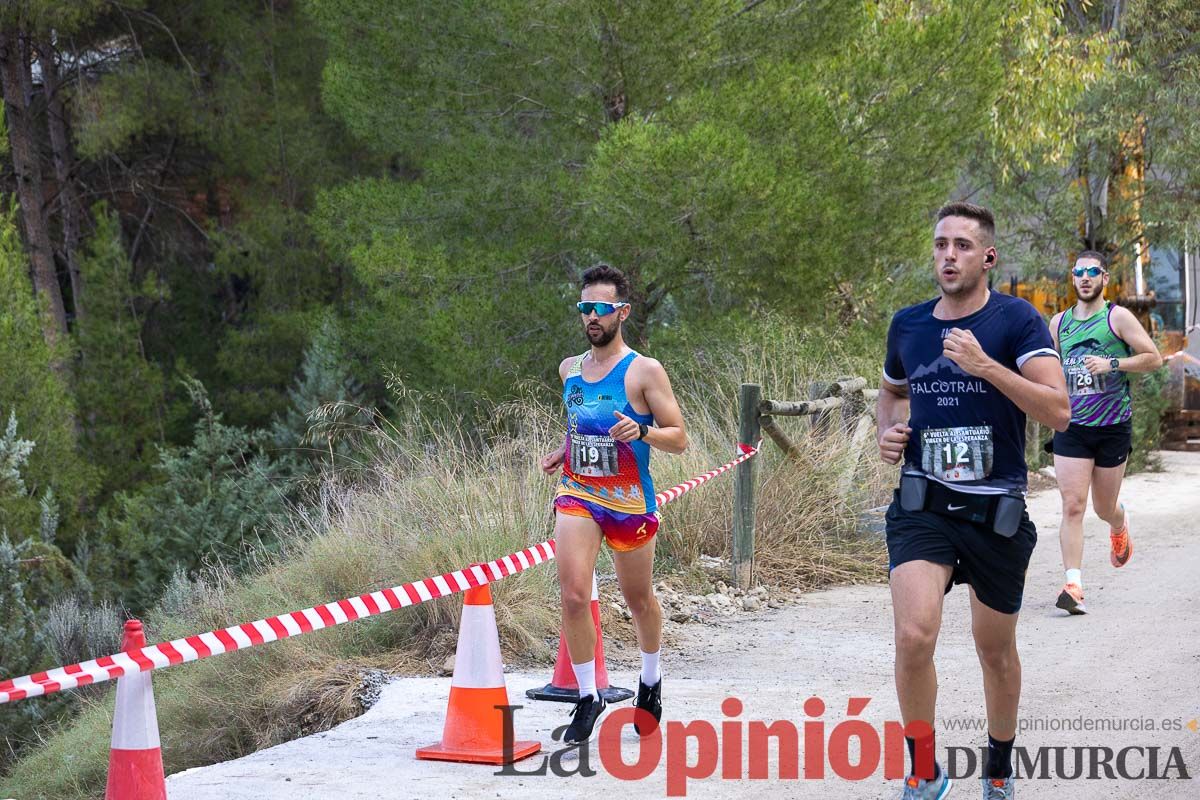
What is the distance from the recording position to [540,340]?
1716 centimetres

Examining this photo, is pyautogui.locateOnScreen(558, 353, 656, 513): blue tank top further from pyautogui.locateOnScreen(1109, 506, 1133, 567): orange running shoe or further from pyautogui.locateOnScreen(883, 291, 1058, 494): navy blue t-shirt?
pyautogui.locateOnScreen(1109, 506, 1133, 567): orange running shoe

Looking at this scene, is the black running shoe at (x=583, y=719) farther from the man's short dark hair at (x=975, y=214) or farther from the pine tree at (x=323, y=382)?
the pine tree at (x=323, y=382)

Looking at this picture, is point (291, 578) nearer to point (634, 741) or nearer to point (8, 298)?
point (634, 741)

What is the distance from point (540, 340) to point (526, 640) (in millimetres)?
9455

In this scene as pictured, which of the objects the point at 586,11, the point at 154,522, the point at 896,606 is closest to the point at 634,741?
the point at 896,606

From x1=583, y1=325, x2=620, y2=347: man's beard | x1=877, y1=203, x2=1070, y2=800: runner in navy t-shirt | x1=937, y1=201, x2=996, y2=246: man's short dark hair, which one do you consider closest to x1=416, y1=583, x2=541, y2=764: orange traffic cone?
x1=583, y1=325, x2=620, y2=347: man's beard

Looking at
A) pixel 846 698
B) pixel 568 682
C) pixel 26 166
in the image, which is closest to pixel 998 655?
pixel 846 698

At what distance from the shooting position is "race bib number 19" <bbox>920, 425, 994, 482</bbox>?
4551 millimetres

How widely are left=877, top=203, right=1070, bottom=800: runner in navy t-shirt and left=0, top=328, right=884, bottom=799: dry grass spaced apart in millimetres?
3481

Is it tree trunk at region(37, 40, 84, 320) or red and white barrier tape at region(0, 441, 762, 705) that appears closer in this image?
red and white barrier tape at region(0, 441, 762, 705)

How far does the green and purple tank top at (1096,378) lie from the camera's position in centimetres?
863

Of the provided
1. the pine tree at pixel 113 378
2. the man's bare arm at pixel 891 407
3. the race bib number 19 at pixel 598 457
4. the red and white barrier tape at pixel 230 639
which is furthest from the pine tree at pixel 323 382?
the man's bare arm at pixel 891 407

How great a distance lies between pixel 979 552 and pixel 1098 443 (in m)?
4.51

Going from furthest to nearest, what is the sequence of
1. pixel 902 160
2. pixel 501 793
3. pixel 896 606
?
pixel 902 160 → pixel 501 793 → pixel 896 606
